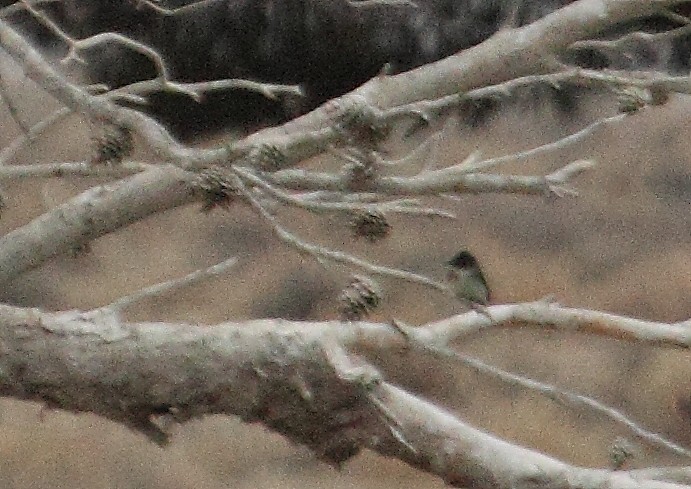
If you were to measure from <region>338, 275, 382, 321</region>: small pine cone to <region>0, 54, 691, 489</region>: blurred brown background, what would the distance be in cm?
50

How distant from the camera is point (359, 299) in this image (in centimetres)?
70

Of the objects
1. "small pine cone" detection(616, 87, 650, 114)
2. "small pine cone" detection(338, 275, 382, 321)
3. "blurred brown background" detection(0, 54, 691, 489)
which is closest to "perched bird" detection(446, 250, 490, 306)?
"small pine cone" detection(338, 275, 382, 321)

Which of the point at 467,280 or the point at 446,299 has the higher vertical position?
the point at 467,280

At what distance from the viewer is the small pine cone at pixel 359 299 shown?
70 centimetres

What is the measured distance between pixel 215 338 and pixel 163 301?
672mm

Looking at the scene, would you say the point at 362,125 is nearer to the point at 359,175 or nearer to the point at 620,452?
the point at 359,175

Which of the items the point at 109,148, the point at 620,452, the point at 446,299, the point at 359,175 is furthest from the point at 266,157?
the point at 446,299

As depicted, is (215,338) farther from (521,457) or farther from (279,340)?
(521,457)

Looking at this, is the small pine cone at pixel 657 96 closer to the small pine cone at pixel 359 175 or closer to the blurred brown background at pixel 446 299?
the small pine cone at pixel 359 175

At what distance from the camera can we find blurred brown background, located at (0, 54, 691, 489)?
1.22 m

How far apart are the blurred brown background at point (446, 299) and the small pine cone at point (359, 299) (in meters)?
0.50

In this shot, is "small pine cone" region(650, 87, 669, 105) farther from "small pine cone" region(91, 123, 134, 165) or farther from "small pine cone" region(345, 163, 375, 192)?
"small pine cone" region(91, 123, 134, 165)

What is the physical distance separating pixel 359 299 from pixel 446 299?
1.99 feet

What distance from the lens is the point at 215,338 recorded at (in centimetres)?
69
